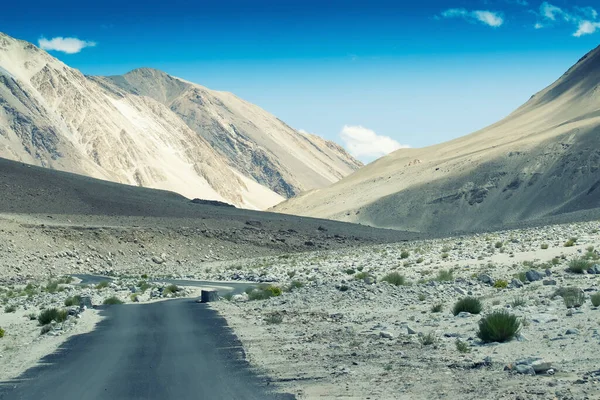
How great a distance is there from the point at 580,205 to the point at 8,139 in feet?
382

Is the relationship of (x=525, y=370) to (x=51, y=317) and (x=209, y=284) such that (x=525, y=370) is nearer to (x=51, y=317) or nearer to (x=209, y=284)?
(x=51, y=317)

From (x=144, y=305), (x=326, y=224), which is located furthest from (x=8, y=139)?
(x=144, y=305)

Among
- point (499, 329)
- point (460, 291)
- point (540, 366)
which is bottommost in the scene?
point (460, 291)

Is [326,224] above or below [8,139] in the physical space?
below

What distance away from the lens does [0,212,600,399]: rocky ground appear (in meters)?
11.5

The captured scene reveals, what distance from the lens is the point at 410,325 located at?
1803 centimetres

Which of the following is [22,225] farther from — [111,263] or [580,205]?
[580,205]

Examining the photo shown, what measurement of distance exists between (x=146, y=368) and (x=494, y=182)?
108467 mm

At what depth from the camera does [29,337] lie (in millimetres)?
19641

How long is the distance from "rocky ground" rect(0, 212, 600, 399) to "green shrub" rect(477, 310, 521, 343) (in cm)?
17

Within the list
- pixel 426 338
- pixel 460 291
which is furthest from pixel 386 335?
pixel 460 291

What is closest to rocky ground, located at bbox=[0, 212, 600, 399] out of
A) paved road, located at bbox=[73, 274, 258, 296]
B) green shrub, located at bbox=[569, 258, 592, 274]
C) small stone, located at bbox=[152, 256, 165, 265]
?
green shrub, located at bbox=[569, 258, 592, 274]

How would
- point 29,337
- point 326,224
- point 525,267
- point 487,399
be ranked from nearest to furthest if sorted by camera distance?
point 487,399 → point 29,337 → point 525,267 → point 326,224

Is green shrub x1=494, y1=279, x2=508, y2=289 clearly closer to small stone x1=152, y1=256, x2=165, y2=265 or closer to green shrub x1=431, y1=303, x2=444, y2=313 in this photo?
green shrub x1=431, y1=303, x2=444, y2=313
